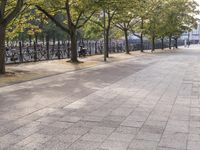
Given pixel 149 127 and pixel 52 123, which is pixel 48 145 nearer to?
pixel 52 123

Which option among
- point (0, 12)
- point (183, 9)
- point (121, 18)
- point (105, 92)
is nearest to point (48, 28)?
point (183, 9)

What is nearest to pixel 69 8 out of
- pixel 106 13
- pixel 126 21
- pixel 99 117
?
pixel 106 13

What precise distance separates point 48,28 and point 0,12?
4759 cm

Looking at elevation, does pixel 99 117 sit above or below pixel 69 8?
below

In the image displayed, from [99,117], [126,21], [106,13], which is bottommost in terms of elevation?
[99,117]

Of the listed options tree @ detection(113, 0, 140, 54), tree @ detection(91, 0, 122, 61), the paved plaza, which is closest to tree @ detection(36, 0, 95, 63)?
tree @ detection(91, 0, 122, 61)

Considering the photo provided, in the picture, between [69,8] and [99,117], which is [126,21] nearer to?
[69,8]

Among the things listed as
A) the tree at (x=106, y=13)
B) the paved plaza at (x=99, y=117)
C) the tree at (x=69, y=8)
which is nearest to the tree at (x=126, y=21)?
the tree at (x=106, y=13)

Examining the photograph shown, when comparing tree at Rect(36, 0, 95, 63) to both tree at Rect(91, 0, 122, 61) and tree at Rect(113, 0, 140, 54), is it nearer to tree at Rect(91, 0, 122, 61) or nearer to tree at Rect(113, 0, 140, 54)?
tree at Rect(91, 0, 122, 61)

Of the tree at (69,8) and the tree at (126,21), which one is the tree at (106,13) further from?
the tree at (126,21)

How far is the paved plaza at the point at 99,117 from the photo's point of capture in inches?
231

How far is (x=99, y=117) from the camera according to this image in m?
7.67

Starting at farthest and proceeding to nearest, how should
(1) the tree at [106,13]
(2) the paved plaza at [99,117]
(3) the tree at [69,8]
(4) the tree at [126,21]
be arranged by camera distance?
1. (4) the tree at [126,21]
2. (1) the tree at [106,13]
3. (3) the tree at [69,8]
4. (2) the paved plaza at [99,117]

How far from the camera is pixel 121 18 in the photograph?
111 feet
